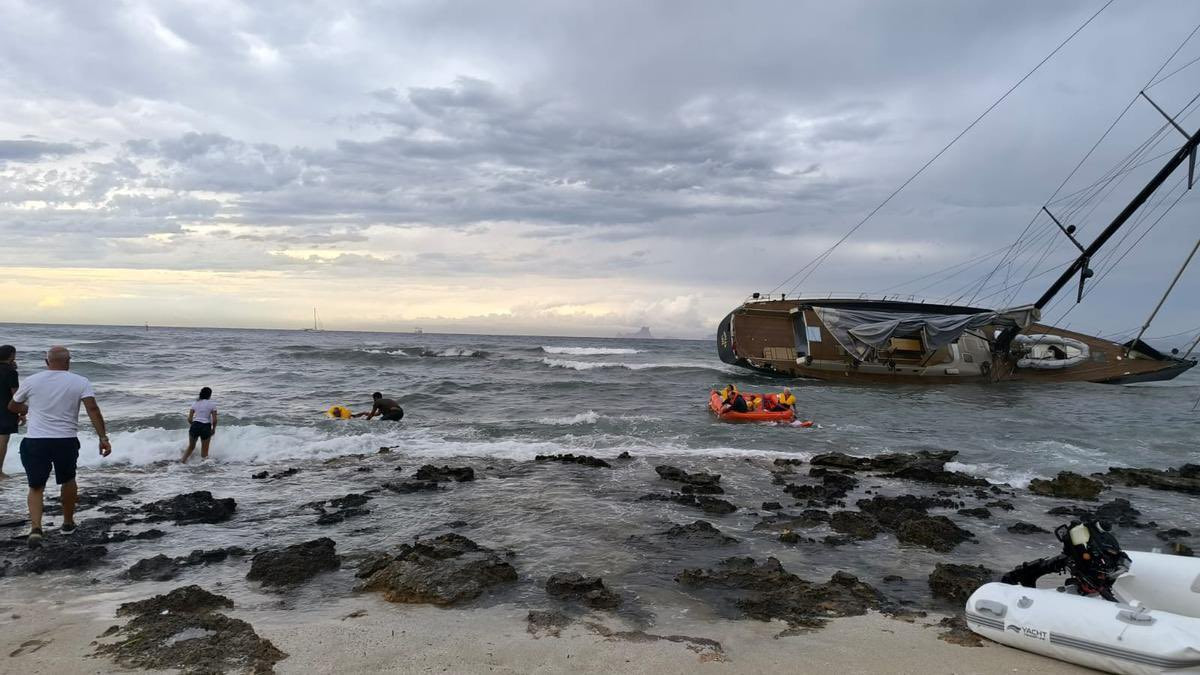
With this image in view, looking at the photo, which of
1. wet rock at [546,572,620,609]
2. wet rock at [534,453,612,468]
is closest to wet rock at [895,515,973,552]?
wet rock at [546,572,620,609]

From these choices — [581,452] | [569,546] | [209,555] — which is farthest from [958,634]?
[581,452]

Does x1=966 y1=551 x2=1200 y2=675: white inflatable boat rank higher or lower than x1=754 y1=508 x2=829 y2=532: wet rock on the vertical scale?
higher

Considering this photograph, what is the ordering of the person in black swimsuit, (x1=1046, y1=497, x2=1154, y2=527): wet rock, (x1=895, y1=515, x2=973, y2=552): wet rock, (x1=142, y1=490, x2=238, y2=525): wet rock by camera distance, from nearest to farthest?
1. (x1=895, y1=515, x2=973, y2=552): wet rock
2. (x1=142, y1=490, x2=238, y2=525): wet rock
3. (x1=1046, y1=497, x2=1154, y2=527): wet rock
4. the person in black swimsuit

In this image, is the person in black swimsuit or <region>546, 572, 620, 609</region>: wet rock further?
the person in black swimsuit

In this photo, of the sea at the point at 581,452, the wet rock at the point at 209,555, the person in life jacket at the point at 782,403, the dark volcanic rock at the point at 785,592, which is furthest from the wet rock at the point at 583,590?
the person in life jacket at the point at 782,403

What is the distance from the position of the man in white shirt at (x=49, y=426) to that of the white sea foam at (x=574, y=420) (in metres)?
11.6

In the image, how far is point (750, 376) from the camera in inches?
1324

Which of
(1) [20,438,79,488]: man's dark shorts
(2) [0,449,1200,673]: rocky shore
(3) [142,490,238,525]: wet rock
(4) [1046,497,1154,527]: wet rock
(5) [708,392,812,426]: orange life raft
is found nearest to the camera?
(2) [0,449,1200,673]: rocky shore

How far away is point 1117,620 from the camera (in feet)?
13.9

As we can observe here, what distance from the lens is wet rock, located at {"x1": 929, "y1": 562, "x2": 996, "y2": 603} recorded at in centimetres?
578

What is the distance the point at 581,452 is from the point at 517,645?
9.35 m

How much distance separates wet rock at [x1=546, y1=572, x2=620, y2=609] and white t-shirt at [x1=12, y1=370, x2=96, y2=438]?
17.7 feet

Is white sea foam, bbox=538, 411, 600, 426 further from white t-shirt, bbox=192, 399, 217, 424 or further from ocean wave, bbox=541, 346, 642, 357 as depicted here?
ocean wave, bbox=541, 346, 642, 357

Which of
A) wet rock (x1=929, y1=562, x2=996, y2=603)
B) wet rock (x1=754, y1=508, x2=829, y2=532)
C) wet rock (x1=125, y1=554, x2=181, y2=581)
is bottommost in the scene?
wet rock (x1=754, y1=508, x2=829, y2=532)
